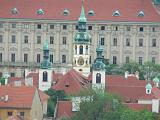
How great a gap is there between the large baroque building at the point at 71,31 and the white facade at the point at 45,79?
1164 inches

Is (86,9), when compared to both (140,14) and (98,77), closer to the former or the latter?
(140,14)

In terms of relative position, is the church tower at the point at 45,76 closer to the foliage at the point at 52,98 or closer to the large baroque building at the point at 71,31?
the foliage at the point at 52,98

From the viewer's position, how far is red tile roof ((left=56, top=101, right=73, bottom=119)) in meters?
90.7

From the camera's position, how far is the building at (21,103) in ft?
278

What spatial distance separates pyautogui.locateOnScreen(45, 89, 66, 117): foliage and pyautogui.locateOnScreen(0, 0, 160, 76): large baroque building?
1511 inches

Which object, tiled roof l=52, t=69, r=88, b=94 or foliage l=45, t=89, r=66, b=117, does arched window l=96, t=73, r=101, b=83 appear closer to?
tiled roof l=52, t=69, r=88, b=94

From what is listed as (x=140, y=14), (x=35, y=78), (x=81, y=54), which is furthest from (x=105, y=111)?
(x=140, y=14)

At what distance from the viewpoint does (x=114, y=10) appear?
140m

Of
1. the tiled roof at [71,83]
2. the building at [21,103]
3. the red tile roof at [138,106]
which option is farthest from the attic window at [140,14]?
the building at [21,103]

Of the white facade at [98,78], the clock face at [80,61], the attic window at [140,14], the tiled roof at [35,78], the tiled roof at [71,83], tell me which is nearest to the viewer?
the tiled roof at [71,83]

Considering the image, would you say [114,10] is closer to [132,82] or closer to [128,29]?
[128,29]

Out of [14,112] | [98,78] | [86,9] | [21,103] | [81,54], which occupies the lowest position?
[14,112]

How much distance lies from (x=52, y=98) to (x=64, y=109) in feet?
22.8

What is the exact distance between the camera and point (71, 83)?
103312 mm
